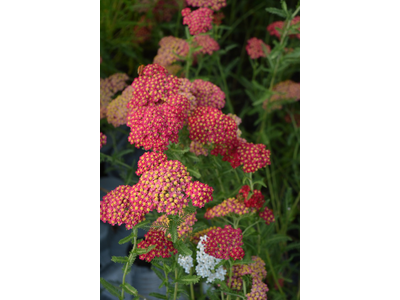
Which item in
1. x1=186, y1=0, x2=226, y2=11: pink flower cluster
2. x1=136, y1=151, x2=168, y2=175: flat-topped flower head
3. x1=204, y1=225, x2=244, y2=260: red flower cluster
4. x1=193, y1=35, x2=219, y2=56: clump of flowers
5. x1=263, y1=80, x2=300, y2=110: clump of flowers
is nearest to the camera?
x1=136, y1=151, x2=168, y2=175: flat-topped flower head

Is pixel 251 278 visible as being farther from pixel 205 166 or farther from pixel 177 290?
pixel 205 166

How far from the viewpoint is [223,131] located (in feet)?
5.51

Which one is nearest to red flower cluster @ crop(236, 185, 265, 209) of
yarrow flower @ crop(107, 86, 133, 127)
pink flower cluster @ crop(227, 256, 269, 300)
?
pink flower cluster @ crop(227, 256, 269, 300)

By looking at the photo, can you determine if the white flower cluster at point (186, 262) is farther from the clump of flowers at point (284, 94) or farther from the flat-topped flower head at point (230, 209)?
the clump of flowers at point (284, 94)

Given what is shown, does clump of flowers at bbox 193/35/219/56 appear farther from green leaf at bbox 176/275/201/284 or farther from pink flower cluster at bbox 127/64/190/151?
green leaf at bbox 176/275/201/284

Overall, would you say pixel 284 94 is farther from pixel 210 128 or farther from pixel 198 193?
pixel 198 193

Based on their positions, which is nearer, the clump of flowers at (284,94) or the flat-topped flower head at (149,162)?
the flat-topped flower head at (149,162)

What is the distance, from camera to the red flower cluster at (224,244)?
1571 millimetres

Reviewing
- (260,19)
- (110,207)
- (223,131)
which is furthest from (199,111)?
(260,19)

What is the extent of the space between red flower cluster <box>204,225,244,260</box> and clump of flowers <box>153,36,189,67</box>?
110 cm

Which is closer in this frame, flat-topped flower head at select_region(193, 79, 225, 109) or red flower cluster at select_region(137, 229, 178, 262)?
red flower cluster at select_region(137, 229, 178, 262)

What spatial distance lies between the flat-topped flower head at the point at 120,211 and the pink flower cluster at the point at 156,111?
0.68 feet

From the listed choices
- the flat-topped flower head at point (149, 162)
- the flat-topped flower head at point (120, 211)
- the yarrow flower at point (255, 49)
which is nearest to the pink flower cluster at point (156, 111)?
the flat-topped flower head at point (149, 162)

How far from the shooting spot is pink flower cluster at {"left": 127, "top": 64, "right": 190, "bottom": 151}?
1505mm
